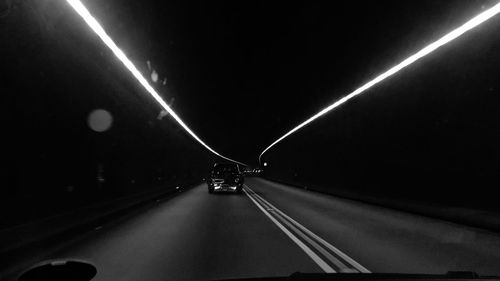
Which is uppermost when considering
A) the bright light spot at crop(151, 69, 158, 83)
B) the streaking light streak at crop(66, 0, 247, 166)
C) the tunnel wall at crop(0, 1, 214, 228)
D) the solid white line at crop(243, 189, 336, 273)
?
the bright light spot at crop(151, 69, 158, 83)

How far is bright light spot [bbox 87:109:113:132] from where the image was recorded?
17.9 m

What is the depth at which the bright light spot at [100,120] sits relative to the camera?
17.9 m

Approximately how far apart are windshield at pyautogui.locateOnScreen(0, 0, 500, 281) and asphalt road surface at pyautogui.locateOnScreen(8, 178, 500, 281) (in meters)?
0.05

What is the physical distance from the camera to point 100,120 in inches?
755

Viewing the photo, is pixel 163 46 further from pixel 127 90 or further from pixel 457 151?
pixel 457 151


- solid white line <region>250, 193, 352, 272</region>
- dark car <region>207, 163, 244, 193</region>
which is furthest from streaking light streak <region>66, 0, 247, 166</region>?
solid white line <region>250, 193, 352, 272</region>

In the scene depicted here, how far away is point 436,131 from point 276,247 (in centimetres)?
914

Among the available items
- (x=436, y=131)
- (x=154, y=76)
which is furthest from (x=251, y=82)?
(x=436, y=131)

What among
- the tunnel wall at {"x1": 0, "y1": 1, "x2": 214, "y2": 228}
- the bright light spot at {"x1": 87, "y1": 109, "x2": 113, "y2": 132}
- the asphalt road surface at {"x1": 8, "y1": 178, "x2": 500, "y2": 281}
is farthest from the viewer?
the bright light spot at {"x1": 87, "y1": 109, "x2": 113, "y2": 132}

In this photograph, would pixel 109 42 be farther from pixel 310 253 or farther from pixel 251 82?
pixel 251 82

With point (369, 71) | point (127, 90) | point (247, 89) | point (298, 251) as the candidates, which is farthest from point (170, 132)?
point (298, 251)

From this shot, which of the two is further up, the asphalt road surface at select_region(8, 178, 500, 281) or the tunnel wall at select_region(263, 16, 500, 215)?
the tunnel wall at select_region(263, 16, 500, 215)

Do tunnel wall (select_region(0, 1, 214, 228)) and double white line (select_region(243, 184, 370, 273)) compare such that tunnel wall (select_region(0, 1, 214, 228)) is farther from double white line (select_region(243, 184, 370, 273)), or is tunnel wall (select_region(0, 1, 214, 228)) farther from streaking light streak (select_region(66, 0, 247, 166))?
double white line (select_region(243, 184, 370, 273))

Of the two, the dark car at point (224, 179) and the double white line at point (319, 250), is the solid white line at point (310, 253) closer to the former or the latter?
the double white line at point (319, 250)
